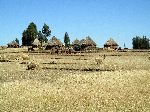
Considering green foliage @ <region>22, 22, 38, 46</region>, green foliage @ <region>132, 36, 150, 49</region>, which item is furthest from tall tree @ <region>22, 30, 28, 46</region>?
green foliage @ <region>132, 36, 150, 49</region>

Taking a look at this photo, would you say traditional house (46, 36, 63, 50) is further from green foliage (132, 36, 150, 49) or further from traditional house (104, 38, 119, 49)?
green foliage (132, 36, 150, 49)

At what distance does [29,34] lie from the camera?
347 ft

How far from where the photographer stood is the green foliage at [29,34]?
106 meters

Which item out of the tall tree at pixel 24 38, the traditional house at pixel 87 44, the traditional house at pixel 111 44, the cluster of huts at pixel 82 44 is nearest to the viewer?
the cluster of huts at pixel 82 44

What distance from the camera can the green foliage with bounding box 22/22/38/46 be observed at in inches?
4163

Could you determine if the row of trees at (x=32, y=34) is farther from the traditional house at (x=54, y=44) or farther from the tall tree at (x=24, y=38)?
the traditional house at (x=54, y=44)

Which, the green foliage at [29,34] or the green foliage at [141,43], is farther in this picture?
the green foliage at [29,34]

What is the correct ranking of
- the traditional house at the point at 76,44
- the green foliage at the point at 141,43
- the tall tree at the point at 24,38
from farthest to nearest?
the tall tree at the point at 24,38, the green foliage at the point at 141,43, the traditional house at the point at 76,44

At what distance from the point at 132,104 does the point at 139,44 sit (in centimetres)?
8815

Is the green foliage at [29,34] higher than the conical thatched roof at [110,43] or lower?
higher

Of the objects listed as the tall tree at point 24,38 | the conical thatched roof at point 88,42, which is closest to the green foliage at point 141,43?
the conical thatched roof at point 88,42

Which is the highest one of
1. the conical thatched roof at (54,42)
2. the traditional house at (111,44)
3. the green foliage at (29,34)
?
the green foliage at (29,34)

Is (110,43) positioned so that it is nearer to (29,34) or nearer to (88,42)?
(88,42)

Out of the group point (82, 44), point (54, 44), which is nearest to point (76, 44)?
point (82, 44)
